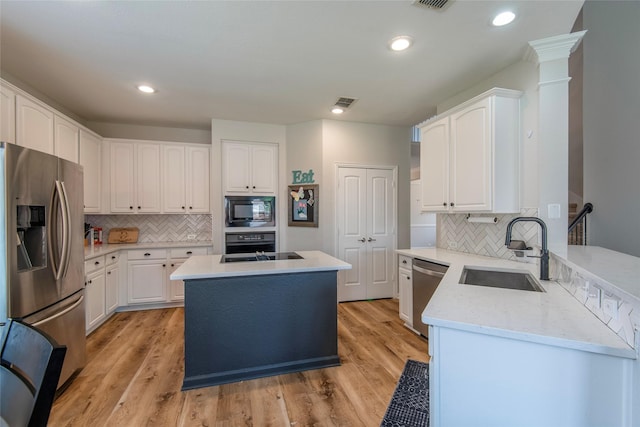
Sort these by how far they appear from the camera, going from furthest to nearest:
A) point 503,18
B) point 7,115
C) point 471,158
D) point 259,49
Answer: point 471,158, point 259,49, point 7,115, point 503,18

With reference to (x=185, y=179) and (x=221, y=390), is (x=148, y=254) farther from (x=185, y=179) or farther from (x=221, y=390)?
(x=221, y=390)

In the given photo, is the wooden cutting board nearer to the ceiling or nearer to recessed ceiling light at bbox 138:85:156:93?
the ceiling

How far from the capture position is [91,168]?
3561mm

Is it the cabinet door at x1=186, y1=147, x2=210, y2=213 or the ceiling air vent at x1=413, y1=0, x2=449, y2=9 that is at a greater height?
the ceiling air vent at x1=413, y1=0, x2=449, y2=9

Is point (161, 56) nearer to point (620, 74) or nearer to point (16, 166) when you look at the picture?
point (16, 166)

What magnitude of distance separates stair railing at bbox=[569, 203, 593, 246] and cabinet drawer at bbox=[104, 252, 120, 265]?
571cm

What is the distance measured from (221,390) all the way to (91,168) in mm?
3225

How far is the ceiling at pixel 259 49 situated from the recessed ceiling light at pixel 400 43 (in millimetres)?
50

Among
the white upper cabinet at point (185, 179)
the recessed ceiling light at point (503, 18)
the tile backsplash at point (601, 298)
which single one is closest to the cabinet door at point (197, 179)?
the white upper cabinet at point (185, 179)

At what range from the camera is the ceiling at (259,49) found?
184 cm

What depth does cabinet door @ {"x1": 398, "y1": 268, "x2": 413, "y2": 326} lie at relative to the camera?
3105 mm

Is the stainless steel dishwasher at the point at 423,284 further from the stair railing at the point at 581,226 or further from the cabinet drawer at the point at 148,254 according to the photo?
the cabinet drawer at the point at 148,254

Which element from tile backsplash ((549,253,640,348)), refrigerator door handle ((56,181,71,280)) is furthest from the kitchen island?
tile backsplash ((549,253,640,348))

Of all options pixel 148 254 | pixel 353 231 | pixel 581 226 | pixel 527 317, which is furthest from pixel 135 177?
pixel 581 226
